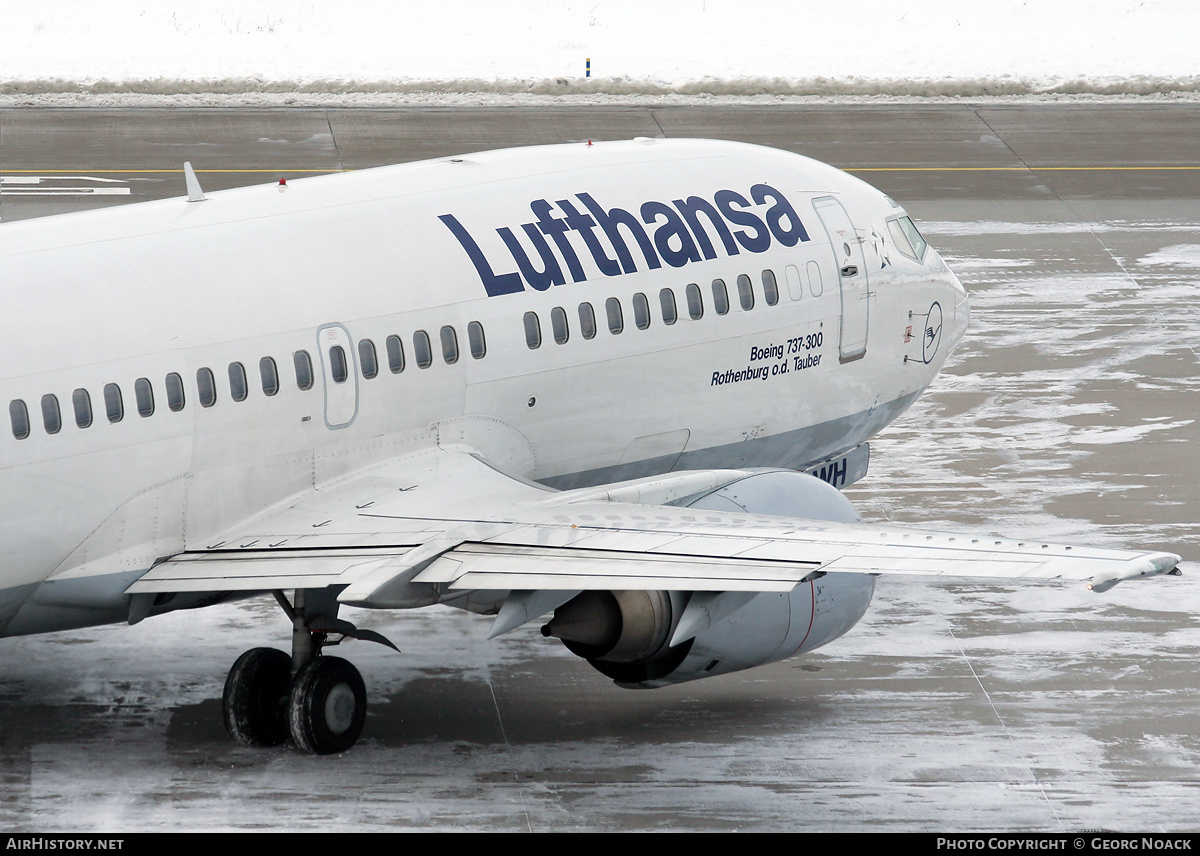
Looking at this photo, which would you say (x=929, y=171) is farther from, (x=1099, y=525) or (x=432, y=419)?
(x=432, y=419)

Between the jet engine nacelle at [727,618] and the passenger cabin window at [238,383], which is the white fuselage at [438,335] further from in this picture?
the jet engine nacelle at [727,618]

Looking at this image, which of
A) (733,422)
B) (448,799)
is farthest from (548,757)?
(733,422)

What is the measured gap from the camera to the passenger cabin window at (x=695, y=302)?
21.3 meters

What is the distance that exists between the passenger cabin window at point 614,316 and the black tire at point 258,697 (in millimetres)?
5140

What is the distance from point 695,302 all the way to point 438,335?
3.42m

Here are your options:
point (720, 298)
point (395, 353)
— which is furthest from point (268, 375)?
point (720, 298)

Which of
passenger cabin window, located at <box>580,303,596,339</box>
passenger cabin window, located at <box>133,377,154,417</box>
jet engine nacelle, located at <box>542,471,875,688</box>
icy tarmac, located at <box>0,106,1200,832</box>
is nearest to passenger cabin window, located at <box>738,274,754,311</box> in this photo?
passenger cabin window, located at <box>580,303,596,339</box>

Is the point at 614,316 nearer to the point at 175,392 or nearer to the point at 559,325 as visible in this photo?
the point at 559,325

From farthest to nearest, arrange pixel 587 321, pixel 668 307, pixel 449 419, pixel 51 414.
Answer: pixel 668 307
pixel 587 321
pixel 449 419
pixel 51 414

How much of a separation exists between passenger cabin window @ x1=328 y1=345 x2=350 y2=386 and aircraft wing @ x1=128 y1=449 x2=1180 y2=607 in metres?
1.03

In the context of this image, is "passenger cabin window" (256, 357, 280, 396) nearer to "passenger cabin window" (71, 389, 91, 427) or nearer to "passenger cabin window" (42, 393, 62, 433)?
"passenger cabin window" (71, 389, 91, 427)

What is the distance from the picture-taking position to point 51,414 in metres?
16.9

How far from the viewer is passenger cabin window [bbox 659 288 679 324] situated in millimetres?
21109
